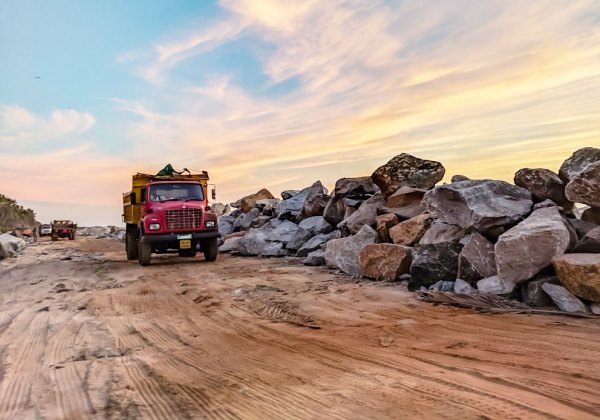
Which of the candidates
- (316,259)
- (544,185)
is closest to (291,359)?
(544,185)

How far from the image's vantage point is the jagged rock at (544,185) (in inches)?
341

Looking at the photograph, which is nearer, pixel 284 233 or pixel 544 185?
pixel 544 185

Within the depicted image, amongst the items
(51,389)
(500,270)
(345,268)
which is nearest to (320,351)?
(51,389)

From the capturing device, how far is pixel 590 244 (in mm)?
6512

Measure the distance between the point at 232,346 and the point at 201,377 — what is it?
1043mm

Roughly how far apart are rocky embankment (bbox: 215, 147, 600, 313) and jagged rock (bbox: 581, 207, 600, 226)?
2 cm

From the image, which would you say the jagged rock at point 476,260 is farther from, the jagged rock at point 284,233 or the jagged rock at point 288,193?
the jagged rock at point 288,193

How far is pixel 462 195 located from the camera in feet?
28.3

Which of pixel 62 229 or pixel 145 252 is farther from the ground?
pixel 62 229

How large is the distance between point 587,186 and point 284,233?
36.2ft

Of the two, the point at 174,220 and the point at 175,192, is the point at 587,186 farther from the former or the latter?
the point at 175,192

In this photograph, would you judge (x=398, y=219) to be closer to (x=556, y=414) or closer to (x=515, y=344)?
(x=515, y=344)

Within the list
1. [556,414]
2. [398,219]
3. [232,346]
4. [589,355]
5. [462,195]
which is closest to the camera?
[556,414]

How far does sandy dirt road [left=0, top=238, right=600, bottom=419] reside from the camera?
325 centimetres
